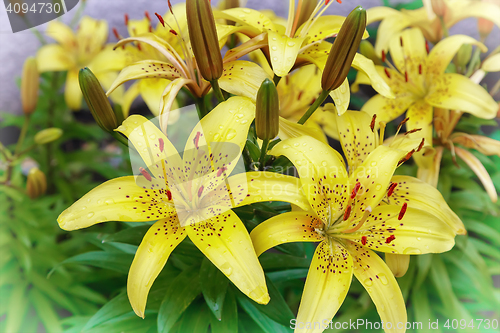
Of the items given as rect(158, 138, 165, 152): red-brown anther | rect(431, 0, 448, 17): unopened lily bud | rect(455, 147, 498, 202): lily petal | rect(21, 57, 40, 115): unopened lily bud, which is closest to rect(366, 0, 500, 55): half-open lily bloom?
rect(431, 0, 448, 17): unopened lily bud

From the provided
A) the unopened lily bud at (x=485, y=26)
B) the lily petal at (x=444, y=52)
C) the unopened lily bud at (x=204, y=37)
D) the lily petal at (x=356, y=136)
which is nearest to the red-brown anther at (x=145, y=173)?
the unopened lily bud at (x=204, y=37)

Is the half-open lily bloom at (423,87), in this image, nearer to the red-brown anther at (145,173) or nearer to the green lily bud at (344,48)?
the green lily bud at (344,48)

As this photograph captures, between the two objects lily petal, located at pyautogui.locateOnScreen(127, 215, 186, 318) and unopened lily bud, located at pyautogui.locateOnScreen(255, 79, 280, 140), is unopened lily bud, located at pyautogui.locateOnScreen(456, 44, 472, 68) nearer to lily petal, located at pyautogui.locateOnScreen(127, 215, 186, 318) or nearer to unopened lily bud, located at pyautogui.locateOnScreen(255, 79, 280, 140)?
unopened lily bud, located at pyautogui.locateOnScreen(255, 79, 280, 140)

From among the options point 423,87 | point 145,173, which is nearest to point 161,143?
point 145,173

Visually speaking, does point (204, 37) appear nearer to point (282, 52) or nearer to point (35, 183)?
point (282, 52)

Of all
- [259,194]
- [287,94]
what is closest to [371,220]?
[259,194]

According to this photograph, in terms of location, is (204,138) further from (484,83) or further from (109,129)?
(484,83)
